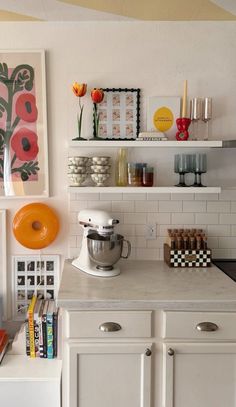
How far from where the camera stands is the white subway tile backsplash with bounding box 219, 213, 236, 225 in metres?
2.58

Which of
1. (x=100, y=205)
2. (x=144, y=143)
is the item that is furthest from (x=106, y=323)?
(x=144, y=143)

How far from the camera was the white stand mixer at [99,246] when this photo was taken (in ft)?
7.22

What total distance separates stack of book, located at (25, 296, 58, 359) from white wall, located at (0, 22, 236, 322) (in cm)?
95

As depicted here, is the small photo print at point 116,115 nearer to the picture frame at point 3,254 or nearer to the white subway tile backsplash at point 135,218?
the white subway tile backsplash at point 135,218

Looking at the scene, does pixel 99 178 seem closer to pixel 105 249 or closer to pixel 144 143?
pixel 144 143

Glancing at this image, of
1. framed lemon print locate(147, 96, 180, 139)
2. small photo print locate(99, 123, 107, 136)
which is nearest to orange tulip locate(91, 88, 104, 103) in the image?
small photo print locate(99, 123, 107, 136)

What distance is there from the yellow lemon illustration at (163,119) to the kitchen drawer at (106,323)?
3.66ft

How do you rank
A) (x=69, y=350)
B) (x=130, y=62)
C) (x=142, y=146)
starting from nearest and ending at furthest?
1. (x=69, y=350)
2. (x=142, y=146)
3. (x=130, y=62)

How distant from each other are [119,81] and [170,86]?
0.30 m

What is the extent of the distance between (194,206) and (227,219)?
218 mm

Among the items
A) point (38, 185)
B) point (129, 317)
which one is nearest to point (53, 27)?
point (38, 185)

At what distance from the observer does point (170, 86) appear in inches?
98.4

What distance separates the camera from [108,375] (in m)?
1.93

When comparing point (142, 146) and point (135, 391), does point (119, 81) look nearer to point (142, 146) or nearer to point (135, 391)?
point (142, 146)
